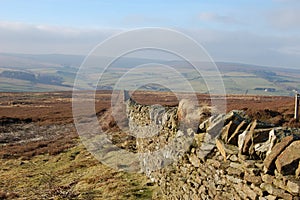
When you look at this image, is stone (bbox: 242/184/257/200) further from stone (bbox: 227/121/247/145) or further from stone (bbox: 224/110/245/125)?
stone (bbox: 224/110/245/125)

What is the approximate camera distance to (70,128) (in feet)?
118

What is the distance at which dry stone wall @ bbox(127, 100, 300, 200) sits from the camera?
5.91 metres

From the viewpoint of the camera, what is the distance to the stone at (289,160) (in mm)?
5742

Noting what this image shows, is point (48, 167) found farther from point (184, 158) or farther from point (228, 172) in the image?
point (228, 172)

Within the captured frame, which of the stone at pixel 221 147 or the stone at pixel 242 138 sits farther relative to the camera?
the stone at pixel 221 147

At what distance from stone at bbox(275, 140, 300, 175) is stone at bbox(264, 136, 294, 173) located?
0.12m

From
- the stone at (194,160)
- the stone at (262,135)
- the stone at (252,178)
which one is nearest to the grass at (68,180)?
the stone at (194,160)

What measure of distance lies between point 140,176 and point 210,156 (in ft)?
21.9

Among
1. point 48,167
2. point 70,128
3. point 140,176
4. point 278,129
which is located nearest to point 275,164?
point 278,129

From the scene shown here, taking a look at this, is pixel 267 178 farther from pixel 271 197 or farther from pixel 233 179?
pixel 233 179

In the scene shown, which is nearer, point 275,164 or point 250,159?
point 275,164

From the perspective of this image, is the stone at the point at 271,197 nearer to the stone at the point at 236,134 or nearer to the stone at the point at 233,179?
the stone at the point at 233,179

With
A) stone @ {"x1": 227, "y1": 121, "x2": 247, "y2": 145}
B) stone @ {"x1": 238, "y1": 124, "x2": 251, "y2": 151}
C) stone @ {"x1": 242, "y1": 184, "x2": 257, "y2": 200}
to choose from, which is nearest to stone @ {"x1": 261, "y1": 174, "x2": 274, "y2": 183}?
stone @ {"x1": 242, "y1": 184, "x2": 257, "y2": 200}

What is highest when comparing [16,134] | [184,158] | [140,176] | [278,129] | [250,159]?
[278,129]
